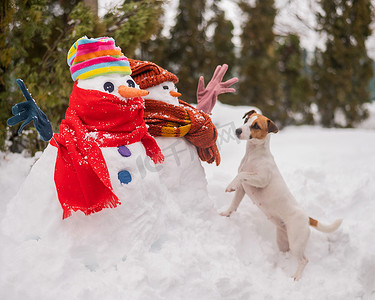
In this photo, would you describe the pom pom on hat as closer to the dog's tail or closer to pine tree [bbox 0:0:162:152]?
pine tree [bbox 0:0:162:152]

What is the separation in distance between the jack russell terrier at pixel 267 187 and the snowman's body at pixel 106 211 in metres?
0.65

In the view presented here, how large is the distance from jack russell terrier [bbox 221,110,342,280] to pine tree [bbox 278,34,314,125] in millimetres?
6005

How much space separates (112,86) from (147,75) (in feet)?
1.23

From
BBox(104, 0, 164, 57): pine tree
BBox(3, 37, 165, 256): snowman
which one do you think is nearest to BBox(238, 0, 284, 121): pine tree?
BBox(104, 0, 164, 57): pine tree

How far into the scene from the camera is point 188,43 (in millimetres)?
7000

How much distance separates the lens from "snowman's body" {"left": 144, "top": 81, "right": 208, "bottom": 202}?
84.8 inches

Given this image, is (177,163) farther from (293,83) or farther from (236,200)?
(293,83)

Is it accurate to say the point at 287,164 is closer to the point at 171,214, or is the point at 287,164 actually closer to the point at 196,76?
the point at 171,214

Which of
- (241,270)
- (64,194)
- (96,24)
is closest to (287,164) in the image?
(241,270)

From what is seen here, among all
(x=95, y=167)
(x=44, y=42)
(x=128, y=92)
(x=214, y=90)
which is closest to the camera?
(x=95, y=167)

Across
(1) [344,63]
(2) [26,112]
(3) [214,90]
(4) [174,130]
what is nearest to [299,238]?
(4) [174,130]

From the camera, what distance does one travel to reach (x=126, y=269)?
1.69 m

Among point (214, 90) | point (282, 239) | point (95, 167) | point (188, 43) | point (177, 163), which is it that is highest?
point (95, 167)

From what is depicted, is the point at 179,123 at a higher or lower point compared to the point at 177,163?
higher
